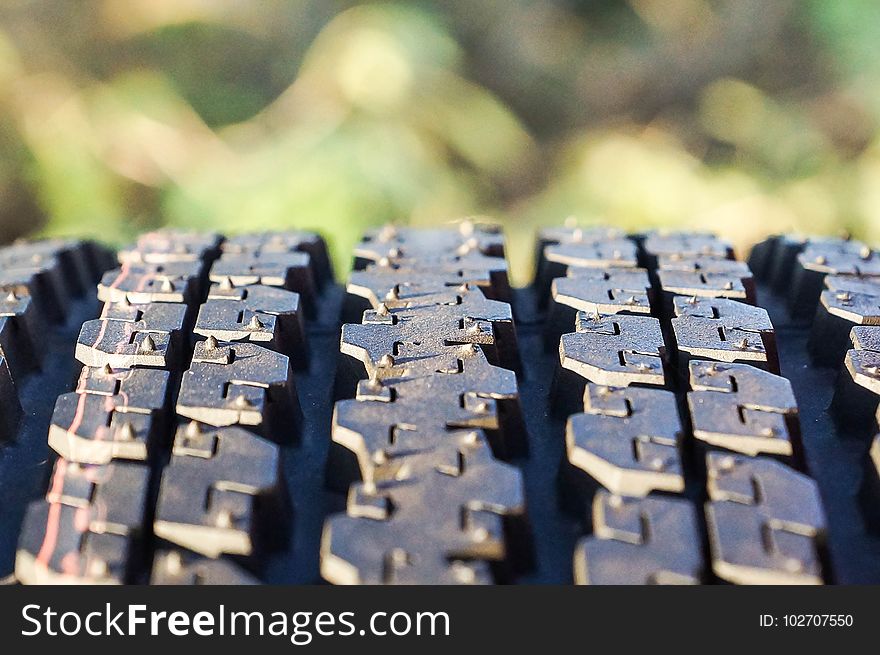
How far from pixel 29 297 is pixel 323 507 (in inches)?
18.0

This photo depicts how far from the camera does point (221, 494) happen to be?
586 millimetres

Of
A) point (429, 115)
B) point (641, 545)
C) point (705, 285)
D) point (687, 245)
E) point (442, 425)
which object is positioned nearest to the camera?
point (641, 545)

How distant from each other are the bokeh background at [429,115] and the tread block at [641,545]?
2.20m

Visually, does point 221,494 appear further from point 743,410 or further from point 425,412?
point 743,410

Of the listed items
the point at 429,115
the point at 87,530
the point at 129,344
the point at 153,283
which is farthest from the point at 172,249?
the point at 429,115

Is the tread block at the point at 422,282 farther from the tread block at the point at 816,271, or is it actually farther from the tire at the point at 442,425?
the tread block at the point at 816,271

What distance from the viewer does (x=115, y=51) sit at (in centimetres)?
287

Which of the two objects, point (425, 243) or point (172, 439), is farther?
point (425, 243)

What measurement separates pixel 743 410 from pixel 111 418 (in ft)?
1.76

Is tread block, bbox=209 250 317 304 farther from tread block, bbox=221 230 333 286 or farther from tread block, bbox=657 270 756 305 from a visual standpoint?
tread block, bbox=657 270 756 305

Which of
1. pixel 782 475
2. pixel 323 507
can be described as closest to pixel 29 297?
pixel 323 507

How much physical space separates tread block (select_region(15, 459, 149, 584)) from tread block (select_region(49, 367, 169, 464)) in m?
0.03

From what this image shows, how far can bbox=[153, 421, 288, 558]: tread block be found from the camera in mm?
568

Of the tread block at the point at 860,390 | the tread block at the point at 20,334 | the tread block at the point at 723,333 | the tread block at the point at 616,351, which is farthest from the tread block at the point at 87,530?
the tread block at the point at 860,390
